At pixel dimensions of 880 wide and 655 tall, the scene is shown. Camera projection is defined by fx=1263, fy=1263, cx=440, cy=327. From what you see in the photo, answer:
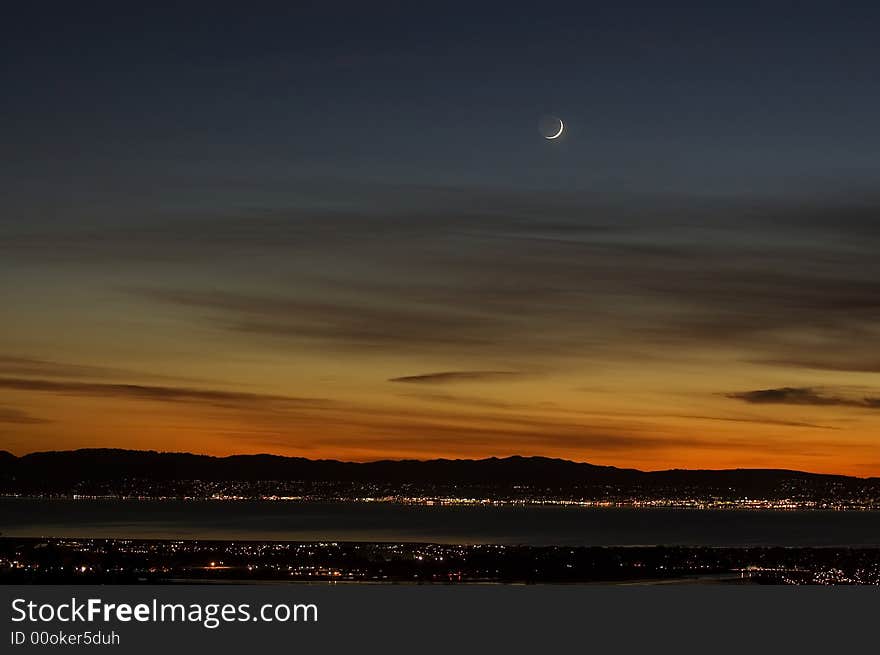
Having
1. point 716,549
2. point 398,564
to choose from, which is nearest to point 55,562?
point 398,564

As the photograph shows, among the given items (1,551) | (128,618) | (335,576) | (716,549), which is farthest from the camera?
(716,549)

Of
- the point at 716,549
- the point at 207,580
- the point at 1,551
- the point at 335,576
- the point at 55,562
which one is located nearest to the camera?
the point at 207,580

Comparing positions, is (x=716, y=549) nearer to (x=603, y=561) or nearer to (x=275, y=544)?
(x=603, y=561)

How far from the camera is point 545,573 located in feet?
443

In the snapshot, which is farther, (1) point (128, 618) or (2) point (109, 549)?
(2) point (109, 549)

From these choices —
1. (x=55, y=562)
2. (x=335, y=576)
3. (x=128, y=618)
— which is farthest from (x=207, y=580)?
(x=128, y=618)

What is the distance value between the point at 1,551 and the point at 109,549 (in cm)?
1239

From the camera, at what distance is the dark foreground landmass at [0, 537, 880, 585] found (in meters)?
127

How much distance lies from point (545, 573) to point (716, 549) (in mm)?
43828

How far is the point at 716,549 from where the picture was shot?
170125 millimetres

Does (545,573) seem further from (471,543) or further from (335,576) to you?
(471,543)

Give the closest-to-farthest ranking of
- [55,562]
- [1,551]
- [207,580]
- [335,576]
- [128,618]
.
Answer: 1. [128,618]
2. [207,580]
3. [335,576]
4. [55,562]
5. [1,551]

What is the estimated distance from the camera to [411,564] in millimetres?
140750

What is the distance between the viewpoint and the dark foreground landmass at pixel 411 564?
418 ft
